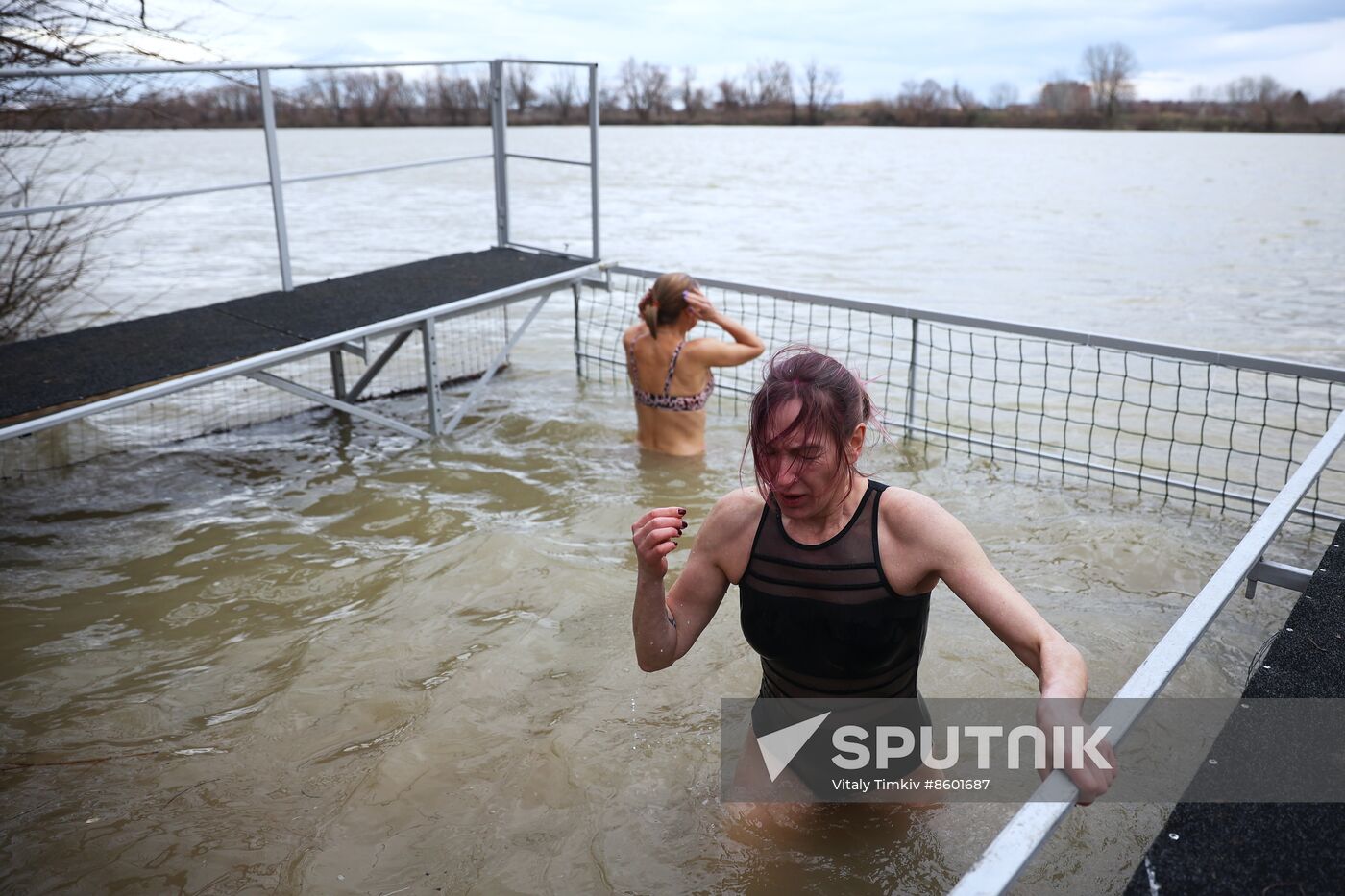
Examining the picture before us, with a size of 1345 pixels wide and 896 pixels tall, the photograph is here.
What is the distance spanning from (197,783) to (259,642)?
3.17 ft

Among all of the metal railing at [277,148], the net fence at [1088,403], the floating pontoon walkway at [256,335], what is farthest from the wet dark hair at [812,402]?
the metal railing at [277,148]

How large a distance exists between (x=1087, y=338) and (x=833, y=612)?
3.46m

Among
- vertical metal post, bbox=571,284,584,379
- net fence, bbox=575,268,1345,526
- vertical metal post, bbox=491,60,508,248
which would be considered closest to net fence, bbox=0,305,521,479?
vertical metal post, bbox=571,284,584,379

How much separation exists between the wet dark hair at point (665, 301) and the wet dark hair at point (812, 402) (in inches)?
126

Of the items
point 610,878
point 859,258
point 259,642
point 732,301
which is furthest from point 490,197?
point 610,878

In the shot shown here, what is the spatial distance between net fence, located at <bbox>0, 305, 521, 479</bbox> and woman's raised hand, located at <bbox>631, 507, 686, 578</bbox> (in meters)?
4.51

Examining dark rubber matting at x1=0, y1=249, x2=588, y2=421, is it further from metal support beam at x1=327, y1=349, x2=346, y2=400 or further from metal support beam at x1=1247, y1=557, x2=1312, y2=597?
metal support beam at x1=1247, y1=557, x2=1312, y2=597

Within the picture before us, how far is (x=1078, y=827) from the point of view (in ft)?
10.1

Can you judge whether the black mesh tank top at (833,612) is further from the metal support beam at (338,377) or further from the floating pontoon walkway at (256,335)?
the metal support beam at (338,377)

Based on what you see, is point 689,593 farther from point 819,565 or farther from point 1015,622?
point 1015,622

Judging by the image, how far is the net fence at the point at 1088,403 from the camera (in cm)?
571

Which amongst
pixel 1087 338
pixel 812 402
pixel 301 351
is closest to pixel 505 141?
pixel 301 351

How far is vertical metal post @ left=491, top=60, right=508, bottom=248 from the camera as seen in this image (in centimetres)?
717

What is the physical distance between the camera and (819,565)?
94.2 inches
